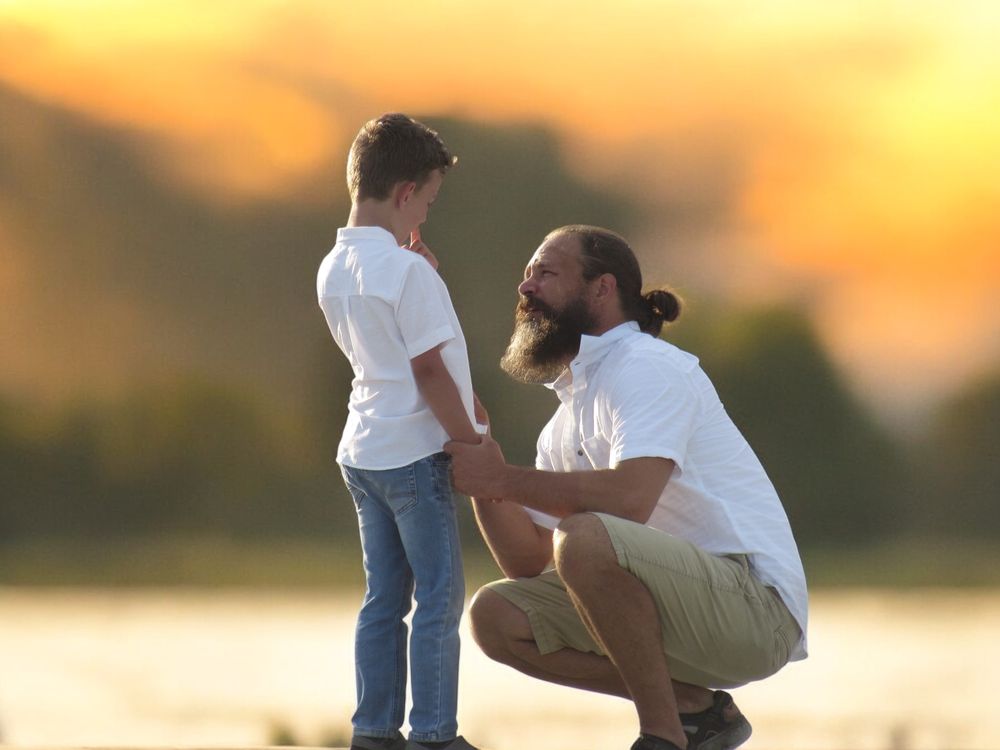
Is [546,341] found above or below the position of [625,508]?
above

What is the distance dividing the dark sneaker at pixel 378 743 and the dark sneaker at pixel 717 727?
560 mm

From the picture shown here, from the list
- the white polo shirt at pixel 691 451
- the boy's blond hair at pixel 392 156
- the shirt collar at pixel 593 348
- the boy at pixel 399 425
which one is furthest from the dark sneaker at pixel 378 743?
the boy's blond hair at pixel 392 156

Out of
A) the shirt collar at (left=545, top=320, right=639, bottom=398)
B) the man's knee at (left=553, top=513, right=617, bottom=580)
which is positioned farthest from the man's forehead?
the man's knee at (left=553, top=513, right=617, bottom=580)

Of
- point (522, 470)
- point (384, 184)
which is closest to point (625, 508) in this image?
point (522, 470)

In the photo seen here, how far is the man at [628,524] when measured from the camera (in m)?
2.49

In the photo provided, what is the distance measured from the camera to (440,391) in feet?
8.05

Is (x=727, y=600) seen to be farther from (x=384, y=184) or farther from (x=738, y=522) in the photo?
(x=384, y=184)

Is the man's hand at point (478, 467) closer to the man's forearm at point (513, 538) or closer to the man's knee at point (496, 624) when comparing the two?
the man's forearm at point (513, 538)

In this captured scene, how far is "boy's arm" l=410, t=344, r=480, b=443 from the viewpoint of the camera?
2.46m

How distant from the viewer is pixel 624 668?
2.50 meters

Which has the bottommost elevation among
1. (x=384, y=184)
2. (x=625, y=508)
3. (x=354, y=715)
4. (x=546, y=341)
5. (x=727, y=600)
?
(x=354, y=715)

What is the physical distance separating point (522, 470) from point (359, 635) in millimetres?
452

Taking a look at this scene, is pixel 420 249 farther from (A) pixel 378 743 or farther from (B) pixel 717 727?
(B) pixel 717 727

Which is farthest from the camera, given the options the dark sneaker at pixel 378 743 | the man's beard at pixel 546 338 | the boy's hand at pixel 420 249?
the man's beard at pixel 546 338
